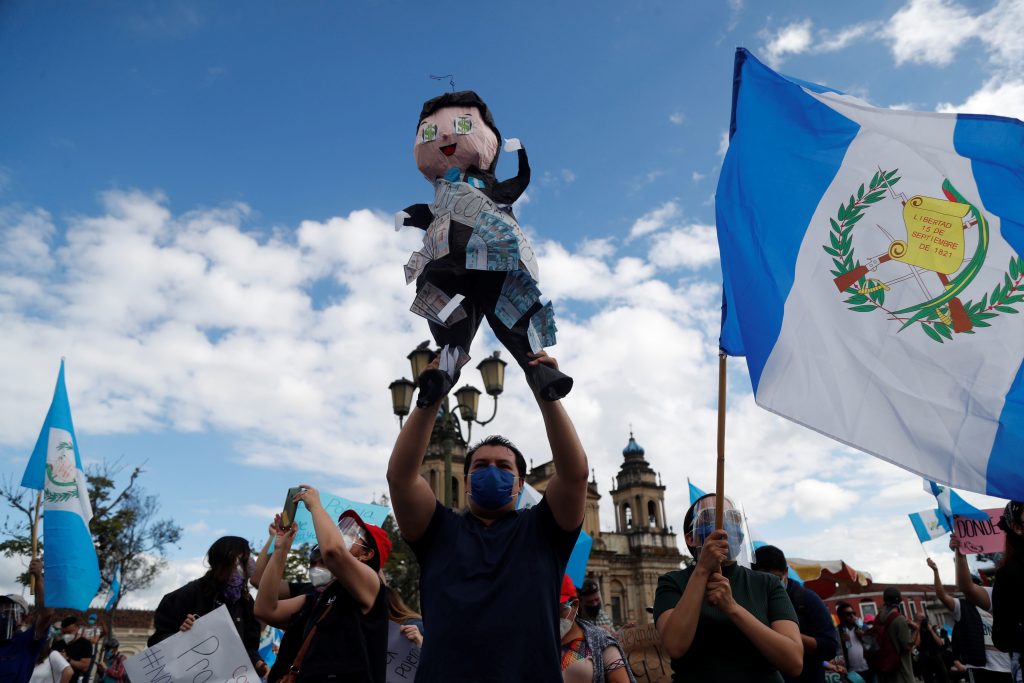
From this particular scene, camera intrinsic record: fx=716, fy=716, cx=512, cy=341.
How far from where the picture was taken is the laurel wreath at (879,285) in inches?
140

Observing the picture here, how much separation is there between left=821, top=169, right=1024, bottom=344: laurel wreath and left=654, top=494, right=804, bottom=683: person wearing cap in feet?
4.92

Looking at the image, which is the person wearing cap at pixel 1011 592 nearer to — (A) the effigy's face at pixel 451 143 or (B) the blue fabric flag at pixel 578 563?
(A) the effigy's face at pixel 451 143

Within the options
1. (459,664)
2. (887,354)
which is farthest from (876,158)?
(459,664)

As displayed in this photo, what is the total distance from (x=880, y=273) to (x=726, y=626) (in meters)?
2.00

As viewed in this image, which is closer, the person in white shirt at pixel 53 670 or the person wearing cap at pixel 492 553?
the person wearing cap at pixel 492 553

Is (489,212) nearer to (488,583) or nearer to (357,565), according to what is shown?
(488,583)

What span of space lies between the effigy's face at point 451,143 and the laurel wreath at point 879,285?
201 cm

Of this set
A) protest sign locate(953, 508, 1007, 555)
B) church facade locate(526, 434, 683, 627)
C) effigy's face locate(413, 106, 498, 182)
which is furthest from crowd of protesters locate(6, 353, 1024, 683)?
church facade locate(526, 434, 683, 627)

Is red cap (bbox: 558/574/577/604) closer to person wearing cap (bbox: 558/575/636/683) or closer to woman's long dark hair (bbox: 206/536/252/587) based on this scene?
person wearing cap (bbox: 558/575/636/683)

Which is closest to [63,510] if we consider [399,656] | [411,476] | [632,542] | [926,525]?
[399,656]

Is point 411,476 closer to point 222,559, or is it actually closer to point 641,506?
point 222,559

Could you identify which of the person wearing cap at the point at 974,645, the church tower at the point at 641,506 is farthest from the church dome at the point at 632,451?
the person wearing cap at the point at 974,645

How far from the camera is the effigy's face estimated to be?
3078 mm

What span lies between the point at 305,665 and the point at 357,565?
556mm
